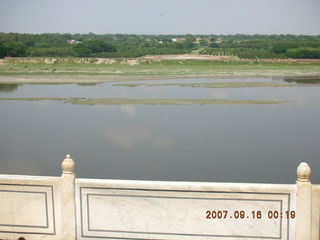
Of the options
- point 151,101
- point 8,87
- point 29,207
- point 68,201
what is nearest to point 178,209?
point 68,201

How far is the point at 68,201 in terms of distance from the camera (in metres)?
4.12

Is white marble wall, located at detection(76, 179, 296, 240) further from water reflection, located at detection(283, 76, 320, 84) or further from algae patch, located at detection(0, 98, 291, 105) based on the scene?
water reflection, located at detection(283, 76, 320, 84)

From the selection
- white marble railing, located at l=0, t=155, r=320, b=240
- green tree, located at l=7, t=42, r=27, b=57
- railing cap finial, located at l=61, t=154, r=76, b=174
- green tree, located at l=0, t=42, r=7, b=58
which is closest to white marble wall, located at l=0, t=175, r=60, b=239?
white marble railing, located at l=0, t=155, r=320, b=240

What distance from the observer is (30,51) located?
4669 centimetres

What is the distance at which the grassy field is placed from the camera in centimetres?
2720

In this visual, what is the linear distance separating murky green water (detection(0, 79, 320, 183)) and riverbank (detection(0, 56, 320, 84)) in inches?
250

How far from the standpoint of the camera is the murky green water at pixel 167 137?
9.73 meters

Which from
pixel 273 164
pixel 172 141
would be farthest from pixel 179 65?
pixel 273 164

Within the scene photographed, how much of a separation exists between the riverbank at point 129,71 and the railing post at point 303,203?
2254cm

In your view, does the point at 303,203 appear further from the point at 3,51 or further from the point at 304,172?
the point at 3,51

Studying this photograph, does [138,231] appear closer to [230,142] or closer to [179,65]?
[230,142]

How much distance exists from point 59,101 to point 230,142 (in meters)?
9.24

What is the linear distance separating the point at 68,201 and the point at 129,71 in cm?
2708

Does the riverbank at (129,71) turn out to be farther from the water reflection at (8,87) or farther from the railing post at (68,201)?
the railing post at (68,201)
